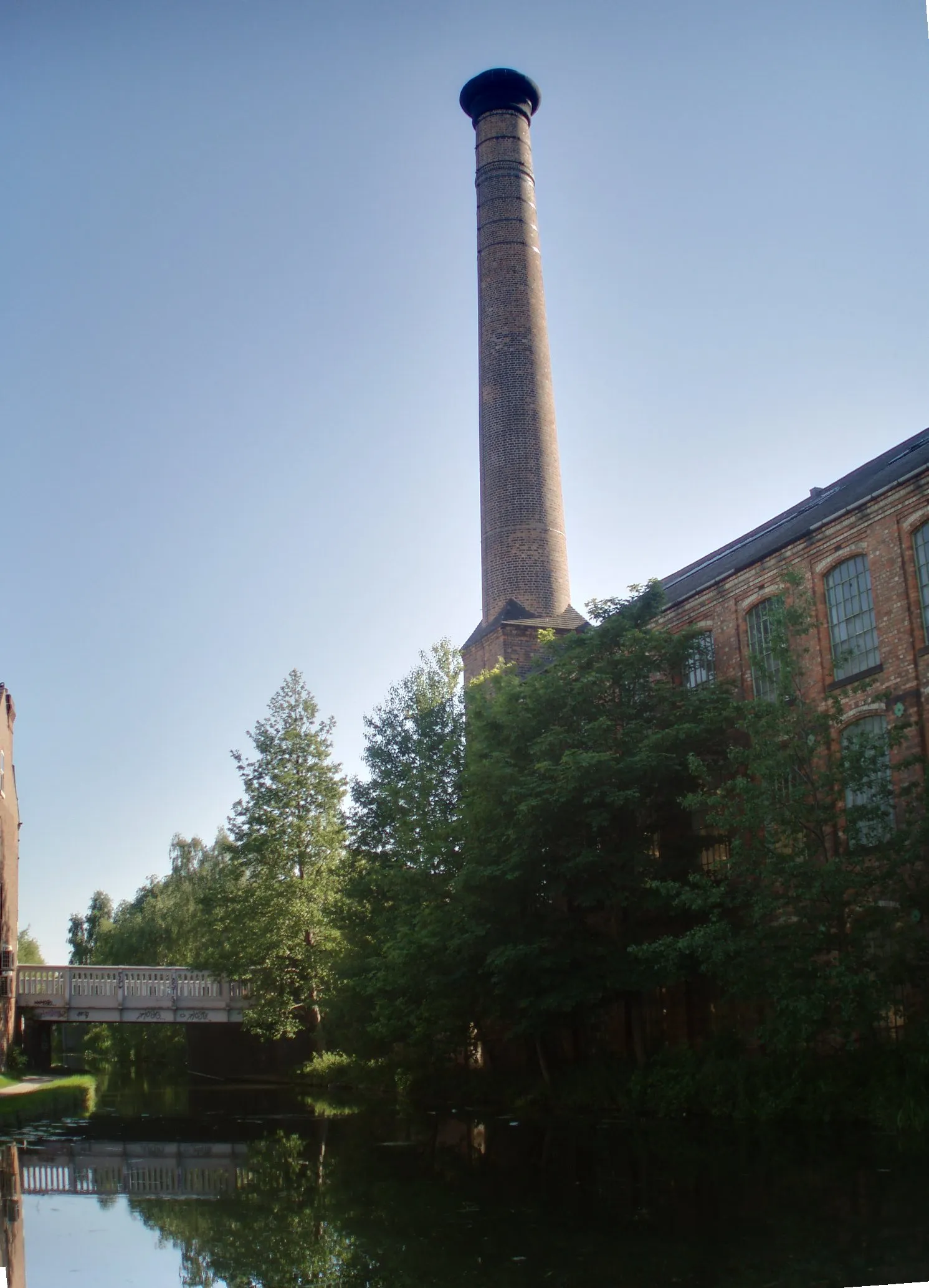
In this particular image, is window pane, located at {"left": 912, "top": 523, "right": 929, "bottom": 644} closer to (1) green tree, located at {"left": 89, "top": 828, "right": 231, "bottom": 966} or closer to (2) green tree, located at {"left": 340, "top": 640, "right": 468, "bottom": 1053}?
(2) green tree, located at {"left": 340, "top": 640, "right": 468, "bottom": 1053}

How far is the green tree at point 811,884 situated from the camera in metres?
16.5

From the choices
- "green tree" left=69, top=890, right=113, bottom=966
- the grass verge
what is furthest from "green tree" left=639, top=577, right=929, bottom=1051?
"green tree" left=69, top=890, right=113, bottom=966

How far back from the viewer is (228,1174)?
14.1 m

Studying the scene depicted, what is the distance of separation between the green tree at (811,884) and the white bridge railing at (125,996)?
20.0m

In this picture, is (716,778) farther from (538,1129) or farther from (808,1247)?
(808,1247)

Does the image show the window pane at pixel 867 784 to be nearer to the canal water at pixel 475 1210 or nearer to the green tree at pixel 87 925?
the canal water at pixel 475 1210

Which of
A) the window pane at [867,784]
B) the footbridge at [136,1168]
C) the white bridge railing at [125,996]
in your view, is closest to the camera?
the footbridge at [136,1168]

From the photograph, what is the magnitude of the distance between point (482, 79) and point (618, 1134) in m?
31.1

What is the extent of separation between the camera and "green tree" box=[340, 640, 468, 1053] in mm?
23453

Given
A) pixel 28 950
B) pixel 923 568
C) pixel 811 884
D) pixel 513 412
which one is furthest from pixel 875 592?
pixel 28 950

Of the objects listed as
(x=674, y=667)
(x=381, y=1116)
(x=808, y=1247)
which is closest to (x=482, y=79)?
(x=674, y=667)

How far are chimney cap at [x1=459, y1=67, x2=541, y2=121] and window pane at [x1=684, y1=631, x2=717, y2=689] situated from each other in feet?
64.9

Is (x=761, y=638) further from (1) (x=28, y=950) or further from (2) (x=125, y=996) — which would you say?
(1) (x=28, y=950)

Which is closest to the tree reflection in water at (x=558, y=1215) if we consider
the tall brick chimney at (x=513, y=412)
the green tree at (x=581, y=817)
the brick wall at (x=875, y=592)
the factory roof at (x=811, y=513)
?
the green tree at (x=581, y=817)
